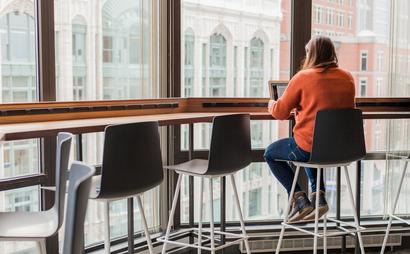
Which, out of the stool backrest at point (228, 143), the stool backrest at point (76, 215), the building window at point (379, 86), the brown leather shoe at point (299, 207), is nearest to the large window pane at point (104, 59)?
the stool backrest at point (228, 143)

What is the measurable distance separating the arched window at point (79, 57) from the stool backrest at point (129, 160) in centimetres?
99

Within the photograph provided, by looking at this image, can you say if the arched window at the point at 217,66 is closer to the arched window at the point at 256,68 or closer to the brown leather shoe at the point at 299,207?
the arched window at the point at 256,68

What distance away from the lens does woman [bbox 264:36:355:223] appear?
3102 mm

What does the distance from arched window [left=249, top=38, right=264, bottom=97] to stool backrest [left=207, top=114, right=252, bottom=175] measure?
41.0 inches

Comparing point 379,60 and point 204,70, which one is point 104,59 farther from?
point 379,60

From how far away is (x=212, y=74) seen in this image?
404 cm

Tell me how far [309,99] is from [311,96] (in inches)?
0.8

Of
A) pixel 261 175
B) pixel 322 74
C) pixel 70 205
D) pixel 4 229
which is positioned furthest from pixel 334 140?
pixel 70 205

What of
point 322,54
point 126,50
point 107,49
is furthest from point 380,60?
point 107,49

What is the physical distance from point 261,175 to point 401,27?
4.99 feet

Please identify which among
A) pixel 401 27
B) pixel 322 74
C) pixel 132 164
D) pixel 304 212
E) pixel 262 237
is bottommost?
pixel 262 237

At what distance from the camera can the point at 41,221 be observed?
1.99 metres

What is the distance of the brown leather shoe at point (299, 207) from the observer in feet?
10.9

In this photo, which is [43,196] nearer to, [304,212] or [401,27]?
[304,212]
